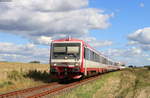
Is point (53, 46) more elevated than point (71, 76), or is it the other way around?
point (53, 46)

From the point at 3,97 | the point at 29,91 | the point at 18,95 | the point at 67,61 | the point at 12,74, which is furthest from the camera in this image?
the point at 12,74

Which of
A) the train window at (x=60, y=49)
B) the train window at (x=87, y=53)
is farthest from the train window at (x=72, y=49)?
the train window at (x=87, y=53)

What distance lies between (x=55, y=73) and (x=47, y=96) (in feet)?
26.6

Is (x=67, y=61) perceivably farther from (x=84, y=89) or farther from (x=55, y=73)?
(x=84, y=89)

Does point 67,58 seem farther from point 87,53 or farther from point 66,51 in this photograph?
point 87,53

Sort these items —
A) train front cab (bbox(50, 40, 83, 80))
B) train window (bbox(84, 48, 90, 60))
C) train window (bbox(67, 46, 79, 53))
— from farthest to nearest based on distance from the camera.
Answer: train window (bbox(84, 48, 90, 60))
train window (bbox(67, 46, 79, 53))
train front cab (bbox(50, 40, 83, 80))

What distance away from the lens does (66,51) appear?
2291 centimetres

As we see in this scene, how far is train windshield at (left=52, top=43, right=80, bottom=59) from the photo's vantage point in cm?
2278

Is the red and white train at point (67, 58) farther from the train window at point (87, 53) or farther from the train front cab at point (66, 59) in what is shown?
the train window at point (87, 53)

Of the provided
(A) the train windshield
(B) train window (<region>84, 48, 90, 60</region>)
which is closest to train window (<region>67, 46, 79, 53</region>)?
(A) the train windshield

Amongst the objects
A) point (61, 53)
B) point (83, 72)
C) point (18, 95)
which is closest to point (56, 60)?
point (61, 53)

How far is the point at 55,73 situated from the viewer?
2267 centimetres

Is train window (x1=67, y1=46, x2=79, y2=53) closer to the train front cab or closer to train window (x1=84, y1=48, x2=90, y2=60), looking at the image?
the train front cab

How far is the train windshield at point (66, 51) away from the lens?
2278cm
